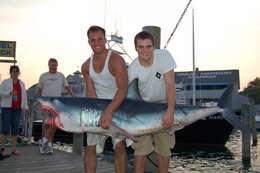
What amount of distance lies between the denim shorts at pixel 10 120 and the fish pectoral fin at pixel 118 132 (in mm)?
4774

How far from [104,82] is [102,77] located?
0.26 feet

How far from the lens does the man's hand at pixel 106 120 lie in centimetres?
424

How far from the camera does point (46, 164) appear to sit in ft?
25.4

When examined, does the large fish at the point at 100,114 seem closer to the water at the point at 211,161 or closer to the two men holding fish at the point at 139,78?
the two men holding fish at the point at 139,78

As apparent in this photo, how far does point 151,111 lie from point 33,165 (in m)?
3.88

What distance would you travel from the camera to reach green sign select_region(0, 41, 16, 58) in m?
14.3

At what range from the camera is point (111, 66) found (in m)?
4.62

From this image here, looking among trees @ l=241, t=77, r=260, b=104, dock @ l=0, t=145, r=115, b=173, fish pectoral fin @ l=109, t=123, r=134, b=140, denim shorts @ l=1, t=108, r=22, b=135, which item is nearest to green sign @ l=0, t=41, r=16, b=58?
dock @ l=0, t=145, r=115, b=173

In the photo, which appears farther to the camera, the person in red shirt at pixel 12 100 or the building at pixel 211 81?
the building at pixel 211 81

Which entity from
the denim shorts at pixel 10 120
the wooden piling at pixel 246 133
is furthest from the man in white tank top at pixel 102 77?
the wooden piling at pixel 246 133

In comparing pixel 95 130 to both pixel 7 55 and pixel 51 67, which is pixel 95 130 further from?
pixel 7 55

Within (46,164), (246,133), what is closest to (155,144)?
(46,164)

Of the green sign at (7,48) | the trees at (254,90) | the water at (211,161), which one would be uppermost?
the trees at (254,90)

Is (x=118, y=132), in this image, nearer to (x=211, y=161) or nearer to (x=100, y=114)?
(x=100, y=114)
